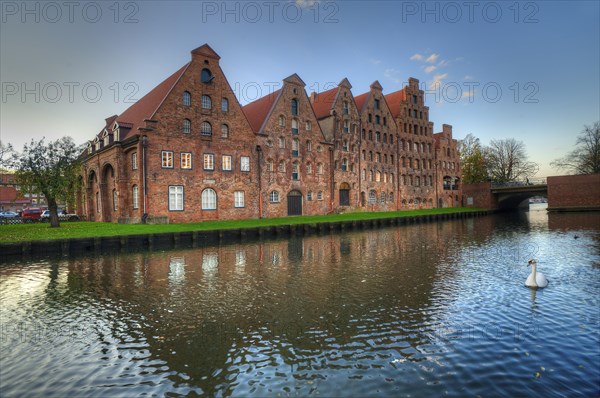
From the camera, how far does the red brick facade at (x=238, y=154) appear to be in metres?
31.0

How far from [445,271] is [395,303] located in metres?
5.04

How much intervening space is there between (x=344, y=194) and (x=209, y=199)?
20.4m

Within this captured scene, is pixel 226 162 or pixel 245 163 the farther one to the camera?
pixel 245 163

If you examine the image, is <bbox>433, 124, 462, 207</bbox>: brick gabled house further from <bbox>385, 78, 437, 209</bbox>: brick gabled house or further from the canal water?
the canal water

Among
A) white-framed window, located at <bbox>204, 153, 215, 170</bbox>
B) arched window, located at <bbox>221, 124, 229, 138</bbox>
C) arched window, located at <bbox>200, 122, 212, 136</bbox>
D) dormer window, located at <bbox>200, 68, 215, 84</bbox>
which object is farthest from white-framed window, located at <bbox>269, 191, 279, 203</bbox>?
dormer window, located at <bbox>200, 68, 215, 84</bbox>

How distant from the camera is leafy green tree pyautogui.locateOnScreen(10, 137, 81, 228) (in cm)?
2792

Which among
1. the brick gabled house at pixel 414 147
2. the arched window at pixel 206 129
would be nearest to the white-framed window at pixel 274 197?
the arched window at pixel 206 129

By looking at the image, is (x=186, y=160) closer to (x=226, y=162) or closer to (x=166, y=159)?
(x=166, y=159)

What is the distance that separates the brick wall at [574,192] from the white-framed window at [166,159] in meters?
60.9

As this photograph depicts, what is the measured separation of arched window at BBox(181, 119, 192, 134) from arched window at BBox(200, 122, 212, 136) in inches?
44.3

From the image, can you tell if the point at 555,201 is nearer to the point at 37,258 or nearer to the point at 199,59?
the point at 199,59

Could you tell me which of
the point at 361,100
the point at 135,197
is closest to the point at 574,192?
the point at 361,100

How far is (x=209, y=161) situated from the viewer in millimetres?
33438

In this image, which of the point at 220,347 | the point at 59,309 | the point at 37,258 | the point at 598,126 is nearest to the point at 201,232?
the point at 37,258
